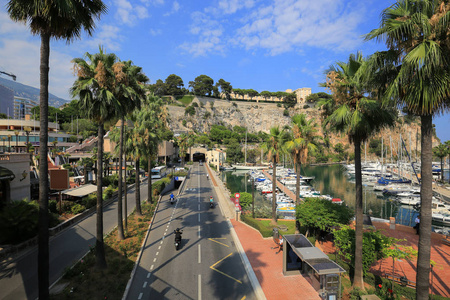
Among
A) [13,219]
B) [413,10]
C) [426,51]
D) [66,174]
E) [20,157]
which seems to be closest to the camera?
[426,51]

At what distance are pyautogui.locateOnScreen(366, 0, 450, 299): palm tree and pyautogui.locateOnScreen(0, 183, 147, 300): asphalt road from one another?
50.7 feet

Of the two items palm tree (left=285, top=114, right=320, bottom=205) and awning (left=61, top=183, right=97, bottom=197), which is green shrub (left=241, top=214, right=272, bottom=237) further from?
awning (left=61, top=183, right=97, bottom=197)

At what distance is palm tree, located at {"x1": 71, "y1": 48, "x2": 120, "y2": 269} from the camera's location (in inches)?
510

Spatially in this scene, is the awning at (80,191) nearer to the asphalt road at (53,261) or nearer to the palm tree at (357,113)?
the asphalt road at (53,261)

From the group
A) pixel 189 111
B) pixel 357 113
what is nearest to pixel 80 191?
pixel 357 113

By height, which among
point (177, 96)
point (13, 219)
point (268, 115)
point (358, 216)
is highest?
point (177, 96)

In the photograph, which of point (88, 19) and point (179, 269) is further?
point (179, 269)

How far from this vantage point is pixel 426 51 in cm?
643

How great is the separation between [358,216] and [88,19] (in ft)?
47.9

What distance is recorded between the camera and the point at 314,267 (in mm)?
10312

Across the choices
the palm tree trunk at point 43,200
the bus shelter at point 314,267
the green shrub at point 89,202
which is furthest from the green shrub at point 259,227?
the green shrub at point 89,202

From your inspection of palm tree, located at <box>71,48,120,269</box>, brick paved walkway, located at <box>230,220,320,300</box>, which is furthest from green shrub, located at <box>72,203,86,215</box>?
brick paved walkway, located at <box>230,220,320,300</box>

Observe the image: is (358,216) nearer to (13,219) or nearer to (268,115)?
(13,219)

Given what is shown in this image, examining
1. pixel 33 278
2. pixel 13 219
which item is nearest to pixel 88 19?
pixel 33 278
